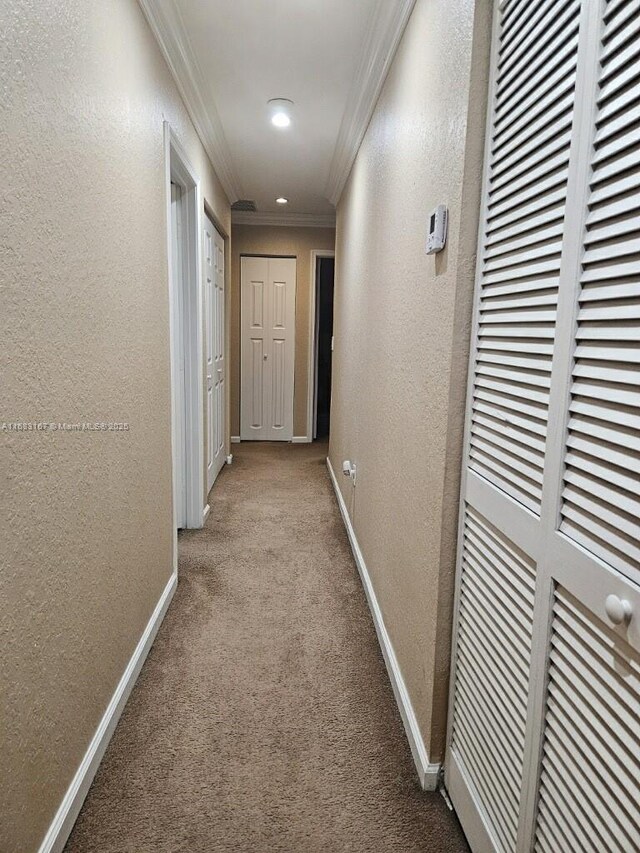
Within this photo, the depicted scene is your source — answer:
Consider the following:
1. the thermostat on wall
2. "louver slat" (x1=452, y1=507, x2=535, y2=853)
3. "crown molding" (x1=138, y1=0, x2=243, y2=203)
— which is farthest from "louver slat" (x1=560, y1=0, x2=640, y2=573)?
"crown molding" (x1=138, y1=0, x2=243, y2=203)

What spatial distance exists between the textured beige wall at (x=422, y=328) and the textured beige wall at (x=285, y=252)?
3100 mm

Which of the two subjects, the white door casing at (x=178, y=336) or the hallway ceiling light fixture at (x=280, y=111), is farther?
the white door casing at (x=178, y=336)

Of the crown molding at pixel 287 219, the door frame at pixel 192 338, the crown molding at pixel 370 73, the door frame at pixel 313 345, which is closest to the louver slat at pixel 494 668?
the crown molding at pixel 370 73

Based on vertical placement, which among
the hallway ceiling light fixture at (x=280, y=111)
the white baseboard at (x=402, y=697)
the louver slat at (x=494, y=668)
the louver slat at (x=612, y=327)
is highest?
the hallway ceiling light fixture at (x=280, y=111)

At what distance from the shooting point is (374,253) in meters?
2.56

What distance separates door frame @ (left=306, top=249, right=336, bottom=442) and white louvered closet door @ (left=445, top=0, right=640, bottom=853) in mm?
4626

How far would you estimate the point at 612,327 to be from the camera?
76 cm

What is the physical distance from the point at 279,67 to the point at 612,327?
2.36 metres

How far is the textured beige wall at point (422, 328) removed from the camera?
50.1 inches

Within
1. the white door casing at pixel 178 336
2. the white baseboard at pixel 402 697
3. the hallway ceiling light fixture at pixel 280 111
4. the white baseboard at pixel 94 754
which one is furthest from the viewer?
the white door casing at pixel 178 336

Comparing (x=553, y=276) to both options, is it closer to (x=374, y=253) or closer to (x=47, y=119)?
(x=47, y=119)

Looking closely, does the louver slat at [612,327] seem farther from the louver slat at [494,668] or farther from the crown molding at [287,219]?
the crown molding at [287,219]

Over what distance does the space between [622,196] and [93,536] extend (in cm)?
141

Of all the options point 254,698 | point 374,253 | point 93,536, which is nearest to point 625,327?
point 93,536
